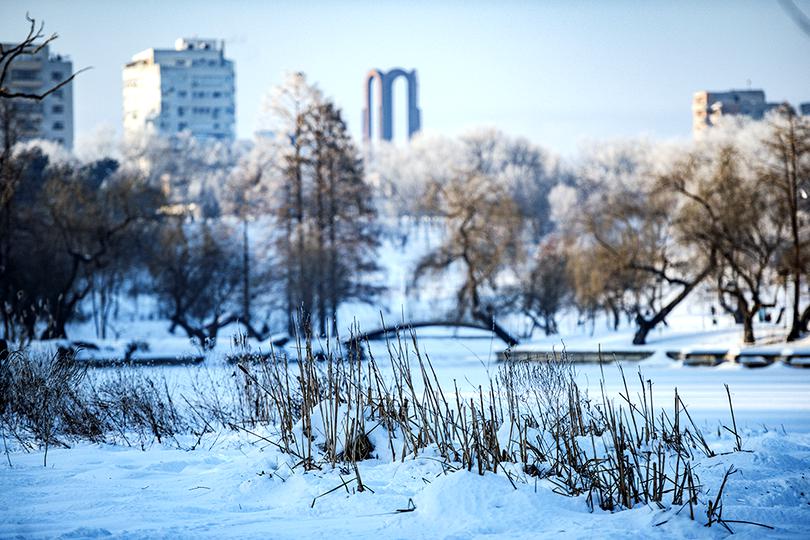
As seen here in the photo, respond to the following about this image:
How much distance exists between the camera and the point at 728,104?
109938mm

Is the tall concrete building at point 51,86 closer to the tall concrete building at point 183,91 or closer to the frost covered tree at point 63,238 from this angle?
the tall concrete building at point 183,91

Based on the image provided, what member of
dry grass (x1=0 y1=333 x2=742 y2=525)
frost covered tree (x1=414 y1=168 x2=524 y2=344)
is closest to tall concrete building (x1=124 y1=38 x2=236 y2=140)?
frost covered tree (x1=414 y1=168 x2=524 y2=344)

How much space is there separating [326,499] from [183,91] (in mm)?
110782

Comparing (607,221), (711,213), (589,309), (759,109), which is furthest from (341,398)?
(759,109)

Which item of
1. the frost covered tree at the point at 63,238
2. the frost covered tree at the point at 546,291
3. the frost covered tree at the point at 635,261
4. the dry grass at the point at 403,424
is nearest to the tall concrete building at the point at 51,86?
the frost covered tree at the point at 63,238

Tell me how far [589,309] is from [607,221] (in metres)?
4.11

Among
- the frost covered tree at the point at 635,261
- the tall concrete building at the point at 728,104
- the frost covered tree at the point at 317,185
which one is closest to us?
the frost covered tree at the point at 635,261

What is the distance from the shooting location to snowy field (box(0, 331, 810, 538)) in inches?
219

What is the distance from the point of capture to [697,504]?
578 centimetres

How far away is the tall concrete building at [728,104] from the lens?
358ft

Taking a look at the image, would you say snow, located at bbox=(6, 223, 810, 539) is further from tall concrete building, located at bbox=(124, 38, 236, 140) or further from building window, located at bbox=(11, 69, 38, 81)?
tall concrete building, located at bbox=(124, 38, 236, 140)

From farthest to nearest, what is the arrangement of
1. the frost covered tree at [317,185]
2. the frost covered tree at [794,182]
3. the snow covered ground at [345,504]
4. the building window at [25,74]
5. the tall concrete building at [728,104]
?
the tall concrete building at [728,104] < the building window at [25,74] < the frost covered tree at [317,185] < the frost covered tree at [794,182] < the snow covered ground at [345,504]

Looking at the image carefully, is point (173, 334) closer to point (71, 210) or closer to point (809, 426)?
point (71, 210)

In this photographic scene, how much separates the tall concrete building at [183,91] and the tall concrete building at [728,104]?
5426cm
